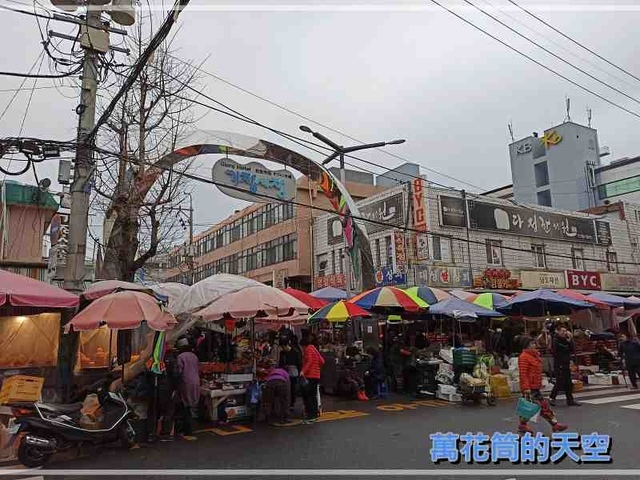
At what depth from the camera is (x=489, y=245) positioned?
2408 centimetres

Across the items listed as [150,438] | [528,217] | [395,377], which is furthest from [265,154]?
[528,217]

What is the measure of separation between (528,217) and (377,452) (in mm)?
21831

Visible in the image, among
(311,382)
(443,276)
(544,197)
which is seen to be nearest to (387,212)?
(443,276)

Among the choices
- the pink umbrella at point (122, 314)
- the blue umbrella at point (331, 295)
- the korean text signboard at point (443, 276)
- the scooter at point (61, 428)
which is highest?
the korean text signboard at point (443, 276)

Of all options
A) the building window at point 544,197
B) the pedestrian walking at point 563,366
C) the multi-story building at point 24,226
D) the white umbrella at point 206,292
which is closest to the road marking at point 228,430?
the white umbrella at point 206,292

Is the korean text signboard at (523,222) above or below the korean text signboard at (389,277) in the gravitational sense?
above

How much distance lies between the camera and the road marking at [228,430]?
895 cm

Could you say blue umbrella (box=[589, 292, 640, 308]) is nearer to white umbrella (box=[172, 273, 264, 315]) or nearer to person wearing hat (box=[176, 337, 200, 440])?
white umbrella (box=[172, 273, 264, 315])

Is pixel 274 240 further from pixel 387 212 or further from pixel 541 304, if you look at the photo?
pixel 541 304

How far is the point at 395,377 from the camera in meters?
14.2

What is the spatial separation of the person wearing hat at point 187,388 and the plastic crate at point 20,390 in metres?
2.34

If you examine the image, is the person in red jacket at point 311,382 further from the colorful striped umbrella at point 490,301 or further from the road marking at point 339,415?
the colorful striped umbrella at point 490,301

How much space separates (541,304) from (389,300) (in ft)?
19.9

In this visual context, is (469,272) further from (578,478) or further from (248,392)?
(578,478)
